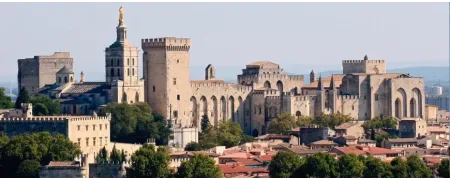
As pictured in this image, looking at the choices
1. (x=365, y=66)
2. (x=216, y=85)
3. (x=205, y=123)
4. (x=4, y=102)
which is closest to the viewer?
(x=4, y=102)

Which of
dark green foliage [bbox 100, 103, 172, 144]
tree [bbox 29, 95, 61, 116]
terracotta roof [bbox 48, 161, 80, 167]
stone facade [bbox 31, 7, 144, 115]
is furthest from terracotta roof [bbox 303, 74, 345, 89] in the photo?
terracotta roof [bbox 48, 161, 80, 167]

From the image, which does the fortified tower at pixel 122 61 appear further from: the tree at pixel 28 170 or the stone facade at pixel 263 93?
the tree at pixel 28 170

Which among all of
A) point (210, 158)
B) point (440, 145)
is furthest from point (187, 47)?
point (210, 158)

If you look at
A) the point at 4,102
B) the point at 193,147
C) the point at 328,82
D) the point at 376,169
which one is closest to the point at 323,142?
the point at 193,147

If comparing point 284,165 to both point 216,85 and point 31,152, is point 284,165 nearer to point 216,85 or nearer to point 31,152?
point 31,152

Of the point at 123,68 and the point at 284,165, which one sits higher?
the point at 123,68

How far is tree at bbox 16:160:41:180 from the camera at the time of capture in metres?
65.4

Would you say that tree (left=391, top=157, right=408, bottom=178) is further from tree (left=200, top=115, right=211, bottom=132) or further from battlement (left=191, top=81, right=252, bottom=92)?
battlement (left=191, top=81, right=252, bottom=92)

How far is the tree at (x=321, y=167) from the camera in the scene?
66312mm

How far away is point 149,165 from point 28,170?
16.0ft

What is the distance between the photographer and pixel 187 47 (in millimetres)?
90062

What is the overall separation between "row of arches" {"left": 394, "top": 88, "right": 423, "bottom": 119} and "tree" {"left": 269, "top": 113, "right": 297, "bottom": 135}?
408 inches

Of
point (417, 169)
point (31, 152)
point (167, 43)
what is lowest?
point (417, 169)

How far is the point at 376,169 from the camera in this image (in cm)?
6712
